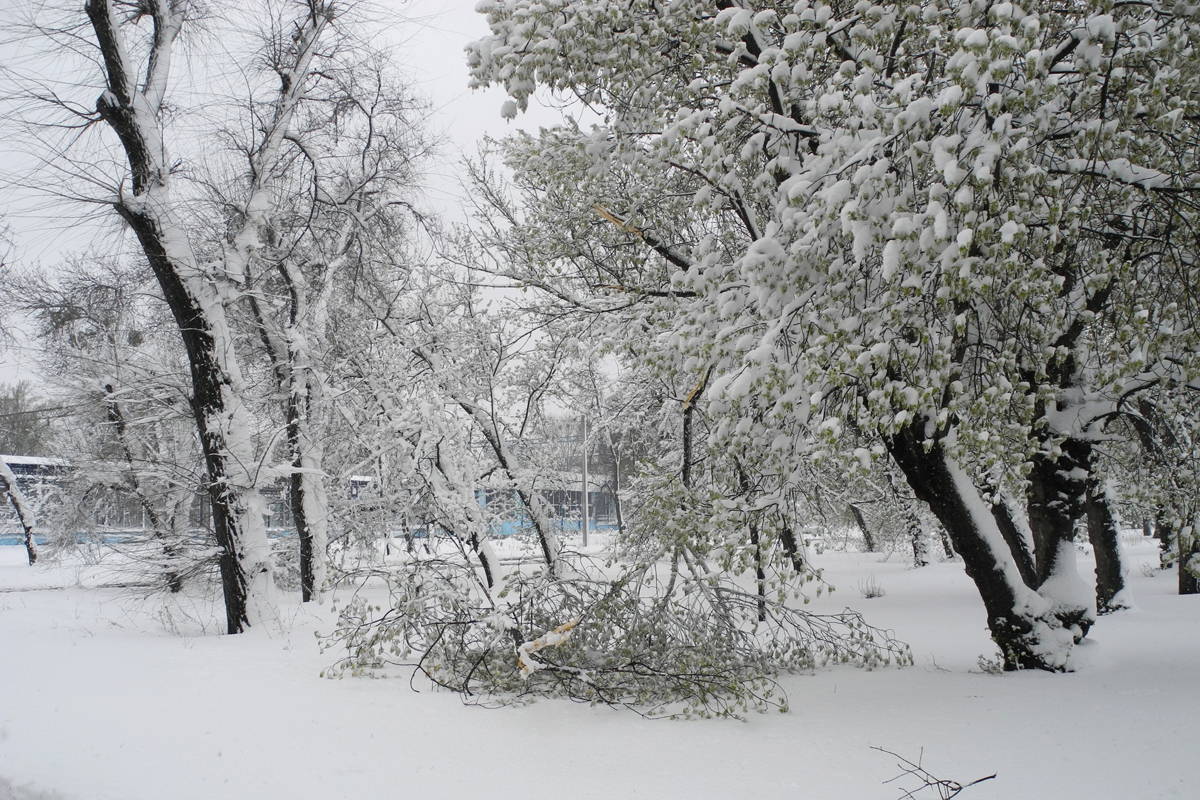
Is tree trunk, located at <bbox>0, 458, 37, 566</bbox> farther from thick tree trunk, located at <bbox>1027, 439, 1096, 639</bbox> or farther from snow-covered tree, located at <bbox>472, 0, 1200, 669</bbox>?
thick tree trunk, located at <bbox>1027, 439, 1096, 639</bbox>

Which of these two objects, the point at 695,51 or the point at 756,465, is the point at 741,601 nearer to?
the point at 756,465

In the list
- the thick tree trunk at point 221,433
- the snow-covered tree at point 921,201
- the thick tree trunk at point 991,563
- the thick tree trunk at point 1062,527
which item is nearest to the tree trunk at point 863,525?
the thick tree trunk at point 1062,527

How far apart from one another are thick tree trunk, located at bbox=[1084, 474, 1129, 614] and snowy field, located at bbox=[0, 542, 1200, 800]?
178 inches

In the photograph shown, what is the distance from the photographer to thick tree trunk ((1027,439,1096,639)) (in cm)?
638

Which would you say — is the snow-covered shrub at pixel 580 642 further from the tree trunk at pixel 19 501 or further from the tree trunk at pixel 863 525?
the tree trunk at pixel 19 501

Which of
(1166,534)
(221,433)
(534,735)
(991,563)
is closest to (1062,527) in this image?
(991,563)

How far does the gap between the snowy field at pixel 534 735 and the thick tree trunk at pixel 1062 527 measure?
1.24 ft

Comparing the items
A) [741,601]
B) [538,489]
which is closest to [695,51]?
[741,601]

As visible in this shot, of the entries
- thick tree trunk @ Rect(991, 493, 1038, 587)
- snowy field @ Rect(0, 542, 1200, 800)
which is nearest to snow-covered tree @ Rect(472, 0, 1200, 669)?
snowy field @ Rect(0, 542, 1200, 800)

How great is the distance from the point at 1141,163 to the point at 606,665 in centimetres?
492

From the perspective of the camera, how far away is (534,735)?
4.71 metres

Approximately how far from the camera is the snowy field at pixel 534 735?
12.3 feet

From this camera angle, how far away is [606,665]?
5.71m

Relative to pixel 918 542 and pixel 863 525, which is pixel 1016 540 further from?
pixel 863 525
